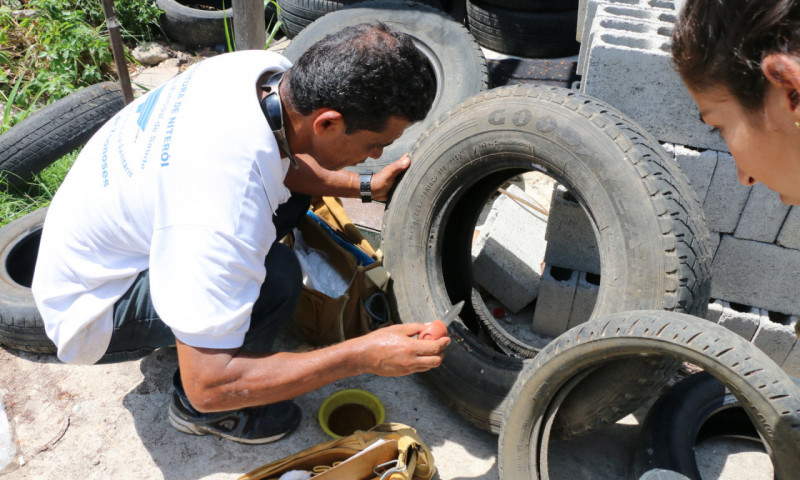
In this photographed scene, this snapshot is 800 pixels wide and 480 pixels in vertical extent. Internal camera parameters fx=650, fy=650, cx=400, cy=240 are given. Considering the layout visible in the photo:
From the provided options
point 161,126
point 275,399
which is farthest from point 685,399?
point 161,126

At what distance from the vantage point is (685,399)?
2359mm

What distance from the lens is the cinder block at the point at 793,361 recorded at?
2832mm

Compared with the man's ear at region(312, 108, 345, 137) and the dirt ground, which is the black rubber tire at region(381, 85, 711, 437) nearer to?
the dirt ground

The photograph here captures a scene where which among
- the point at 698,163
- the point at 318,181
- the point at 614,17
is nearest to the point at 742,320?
the point at 698,163

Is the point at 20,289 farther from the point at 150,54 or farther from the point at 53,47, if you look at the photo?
the point at 150,54

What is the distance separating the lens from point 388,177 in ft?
9.27

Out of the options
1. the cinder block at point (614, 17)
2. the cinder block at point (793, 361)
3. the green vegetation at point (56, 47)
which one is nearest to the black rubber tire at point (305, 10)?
the green vegetation at point (56, 47)

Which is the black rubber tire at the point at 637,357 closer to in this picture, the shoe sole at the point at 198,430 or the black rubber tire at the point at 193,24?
the shoe sole at the point at 198,430

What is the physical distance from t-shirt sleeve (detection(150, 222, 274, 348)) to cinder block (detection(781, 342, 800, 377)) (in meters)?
2.36

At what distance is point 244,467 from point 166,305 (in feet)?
2.92

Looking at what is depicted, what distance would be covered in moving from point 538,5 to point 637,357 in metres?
3.40

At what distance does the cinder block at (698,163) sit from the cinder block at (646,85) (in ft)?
0.12

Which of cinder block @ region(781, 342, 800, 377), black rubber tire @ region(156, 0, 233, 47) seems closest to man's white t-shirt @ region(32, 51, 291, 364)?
cinder block @ region(781, 342, 800, 377)

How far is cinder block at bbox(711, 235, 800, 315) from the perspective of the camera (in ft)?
8.93
